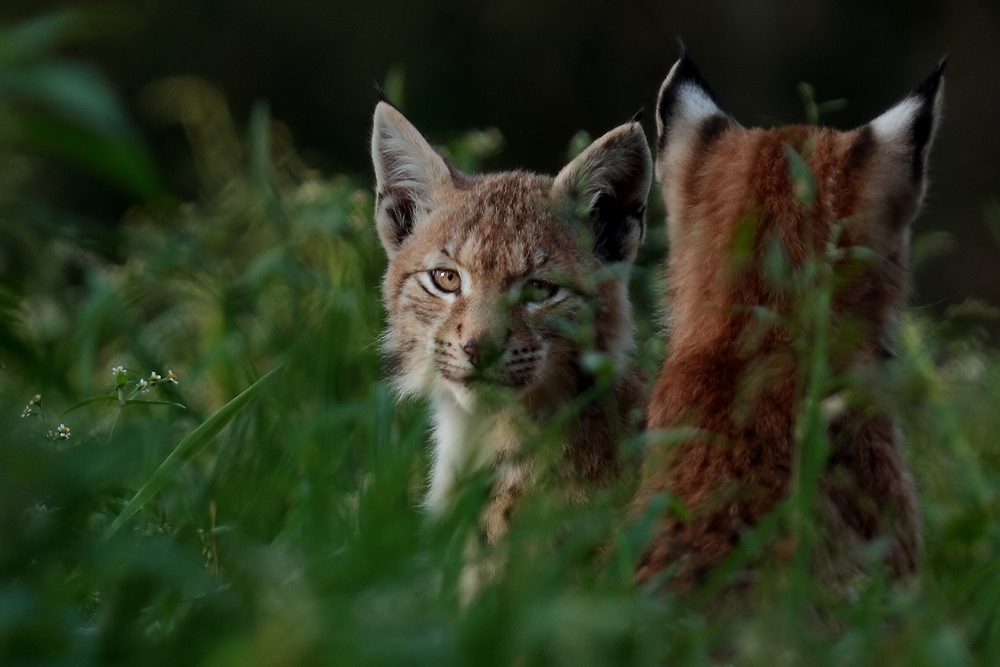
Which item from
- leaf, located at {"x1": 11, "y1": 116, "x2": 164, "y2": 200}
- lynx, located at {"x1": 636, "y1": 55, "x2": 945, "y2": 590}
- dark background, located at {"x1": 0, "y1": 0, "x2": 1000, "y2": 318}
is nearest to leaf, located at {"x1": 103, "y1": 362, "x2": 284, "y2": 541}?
lynx, located at {"x1": 636, "y1": 55, "x2": 945, "y2": 590}

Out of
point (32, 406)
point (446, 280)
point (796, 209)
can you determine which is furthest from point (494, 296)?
point (32, 406)

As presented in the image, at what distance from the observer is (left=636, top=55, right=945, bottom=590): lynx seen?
306 cm

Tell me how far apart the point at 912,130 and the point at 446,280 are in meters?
1.43

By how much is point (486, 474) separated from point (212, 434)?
68cm

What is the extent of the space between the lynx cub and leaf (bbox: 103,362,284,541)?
78 cm

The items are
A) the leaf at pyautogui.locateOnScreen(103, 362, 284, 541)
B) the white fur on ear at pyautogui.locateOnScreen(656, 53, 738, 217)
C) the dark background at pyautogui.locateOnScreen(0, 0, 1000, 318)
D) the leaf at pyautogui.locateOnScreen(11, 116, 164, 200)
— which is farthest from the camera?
the dark background at pyautogui.locateOnScreen(0, 0, 1000, 318)

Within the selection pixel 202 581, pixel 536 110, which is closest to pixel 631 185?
pixel 202 581

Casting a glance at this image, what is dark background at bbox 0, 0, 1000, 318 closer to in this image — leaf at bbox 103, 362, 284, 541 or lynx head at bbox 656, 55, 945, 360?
lynx head at bbox 656, 55, 945, 360

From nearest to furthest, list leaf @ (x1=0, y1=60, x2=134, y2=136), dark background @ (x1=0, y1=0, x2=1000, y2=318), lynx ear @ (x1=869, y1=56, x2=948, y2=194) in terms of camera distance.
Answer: leaf @ (x1=0, y1=60, x2=134, y2=136), lynx ear @ (x1=869, y1=56, x2=948, y2=194), dark background @ (x1=0, y1=0, x2=1000, y2=318)

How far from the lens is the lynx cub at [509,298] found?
3.91 meters

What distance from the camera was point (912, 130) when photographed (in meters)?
3.57

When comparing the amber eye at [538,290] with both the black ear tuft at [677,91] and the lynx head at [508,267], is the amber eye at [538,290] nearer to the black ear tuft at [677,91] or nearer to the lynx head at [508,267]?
the lynx head at [508,267]

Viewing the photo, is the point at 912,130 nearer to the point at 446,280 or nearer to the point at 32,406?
the point at 446,280

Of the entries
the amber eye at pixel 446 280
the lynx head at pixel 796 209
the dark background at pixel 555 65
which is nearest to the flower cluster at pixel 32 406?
the amber eye at pixel 446 280
